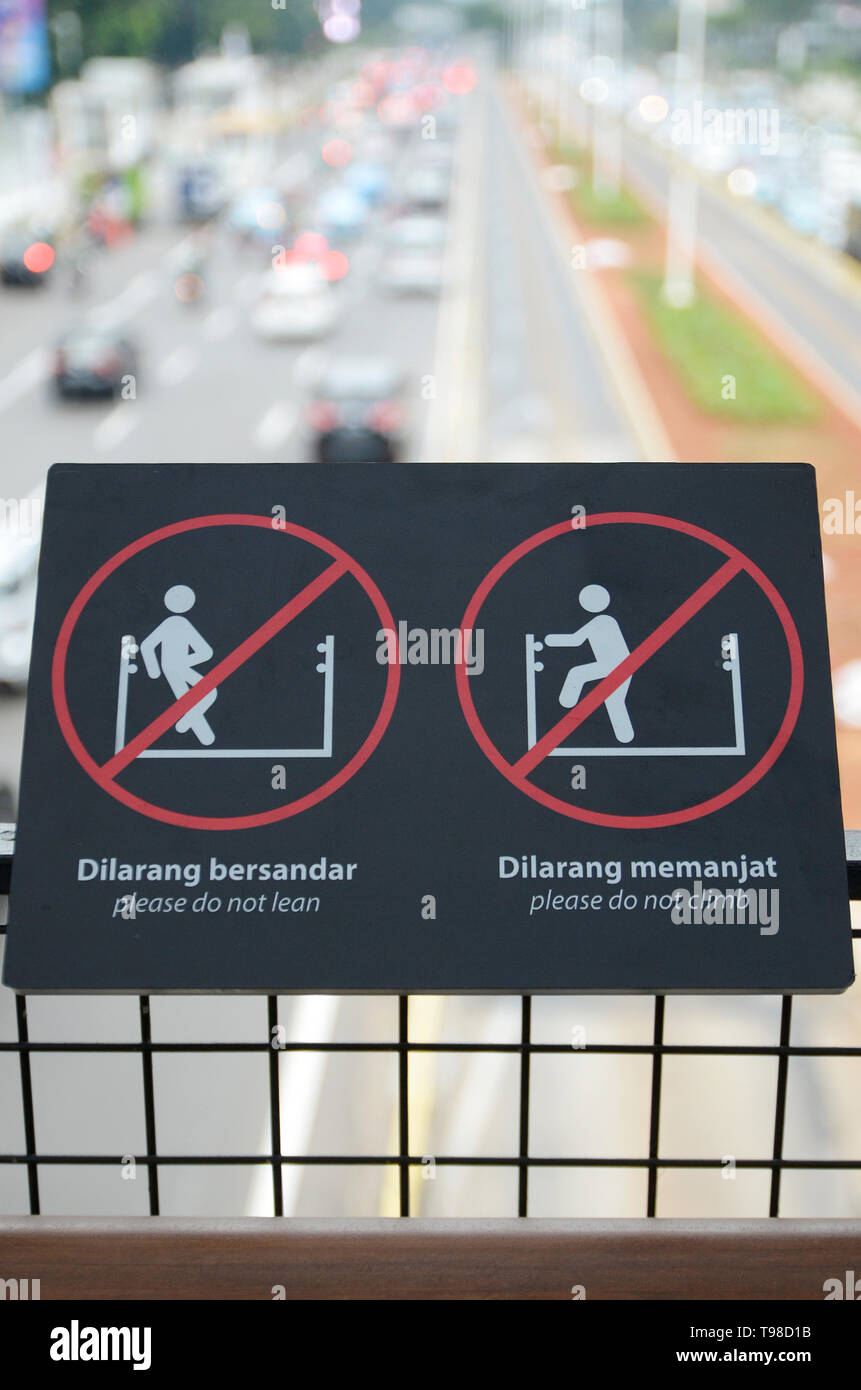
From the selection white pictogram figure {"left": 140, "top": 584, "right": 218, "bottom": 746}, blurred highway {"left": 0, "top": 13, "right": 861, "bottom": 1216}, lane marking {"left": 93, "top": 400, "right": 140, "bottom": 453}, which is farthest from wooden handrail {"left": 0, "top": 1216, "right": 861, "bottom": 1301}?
lane marking {"left": 93, "top": 400, "right": 140, "bottom": 453}

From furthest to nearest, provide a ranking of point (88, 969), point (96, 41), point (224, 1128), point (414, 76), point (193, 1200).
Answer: point (414, 76)
point (96, 41)
point (224, 1128)
point (193, 1200)
point (88, 969)

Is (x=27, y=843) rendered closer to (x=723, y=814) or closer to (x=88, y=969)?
(x=88, y=969)

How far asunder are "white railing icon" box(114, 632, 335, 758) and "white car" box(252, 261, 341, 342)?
2292 centimetres

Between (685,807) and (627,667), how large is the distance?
19 centimetres

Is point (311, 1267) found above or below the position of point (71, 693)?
below

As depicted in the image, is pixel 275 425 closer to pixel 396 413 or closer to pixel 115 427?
pixel 115 427

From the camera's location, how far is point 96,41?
30.1 m

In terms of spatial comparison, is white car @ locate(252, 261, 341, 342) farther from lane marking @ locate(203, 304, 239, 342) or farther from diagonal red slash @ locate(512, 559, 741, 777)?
diagonal red slash @ locate(512, 559, 741, 777)

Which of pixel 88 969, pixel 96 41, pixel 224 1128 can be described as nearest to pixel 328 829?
pixel 88 969

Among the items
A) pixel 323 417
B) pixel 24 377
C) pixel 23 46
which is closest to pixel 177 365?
pixel 24 377

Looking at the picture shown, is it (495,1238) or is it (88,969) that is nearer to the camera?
(88,969)

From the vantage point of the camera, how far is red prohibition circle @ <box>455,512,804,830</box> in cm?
171

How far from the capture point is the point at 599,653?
69.6 inches
